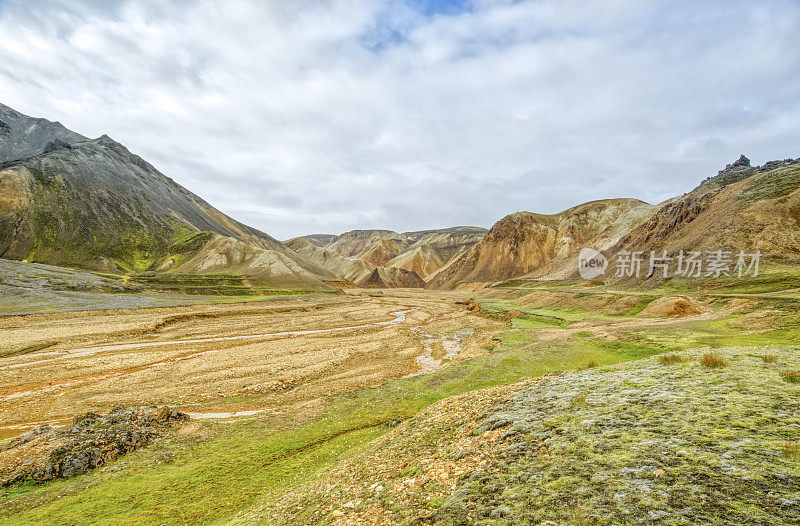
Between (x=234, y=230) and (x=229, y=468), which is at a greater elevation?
(x=234, y=230)

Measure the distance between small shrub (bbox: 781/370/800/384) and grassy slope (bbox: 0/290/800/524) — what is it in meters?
11.8

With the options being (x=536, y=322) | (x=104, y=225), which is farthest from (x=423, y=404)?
(x=104, y=225)

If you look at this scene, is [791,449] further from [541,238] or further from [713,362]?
[541,238]

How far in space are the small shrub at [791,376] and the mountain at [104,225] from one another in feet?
351

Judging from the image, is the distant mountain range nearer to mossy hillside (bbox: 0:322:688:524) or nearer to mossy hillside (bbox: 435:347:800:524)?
mossy hillside (bbox: 435:347:800:524)

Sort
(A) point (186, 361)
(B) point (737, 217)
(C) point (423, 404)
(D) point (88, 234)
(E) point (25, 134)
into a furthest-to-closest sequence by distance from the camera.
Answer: (E) point (25, 134) < (D) point (88, 234) < (B) point (737, 217) < (A) point (186, 361) < (C) point (423, 404)

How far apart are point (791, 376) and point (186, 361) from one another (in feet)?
111

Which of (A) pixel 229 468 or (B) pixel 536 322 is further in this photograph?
(B) pixel 536 322

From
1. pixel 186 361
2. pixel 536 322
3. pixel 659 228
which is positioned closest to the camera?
pixel 186 361

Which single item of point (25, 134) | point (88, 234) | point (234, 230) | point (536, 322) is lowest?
point (536, 322)

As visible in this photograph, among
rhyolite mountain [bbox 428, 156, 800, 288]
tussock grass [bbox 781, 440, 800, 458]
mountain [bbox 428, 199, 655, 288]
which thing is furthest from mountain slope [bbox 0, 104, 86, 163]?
tussock grass [bbox 781, 440, 800, 458]

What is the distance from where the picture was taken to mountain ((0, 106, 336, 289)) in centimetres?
9525

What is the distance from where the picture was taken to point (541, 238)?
435ft

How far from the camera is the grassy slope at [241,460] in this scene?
8.82 metres
